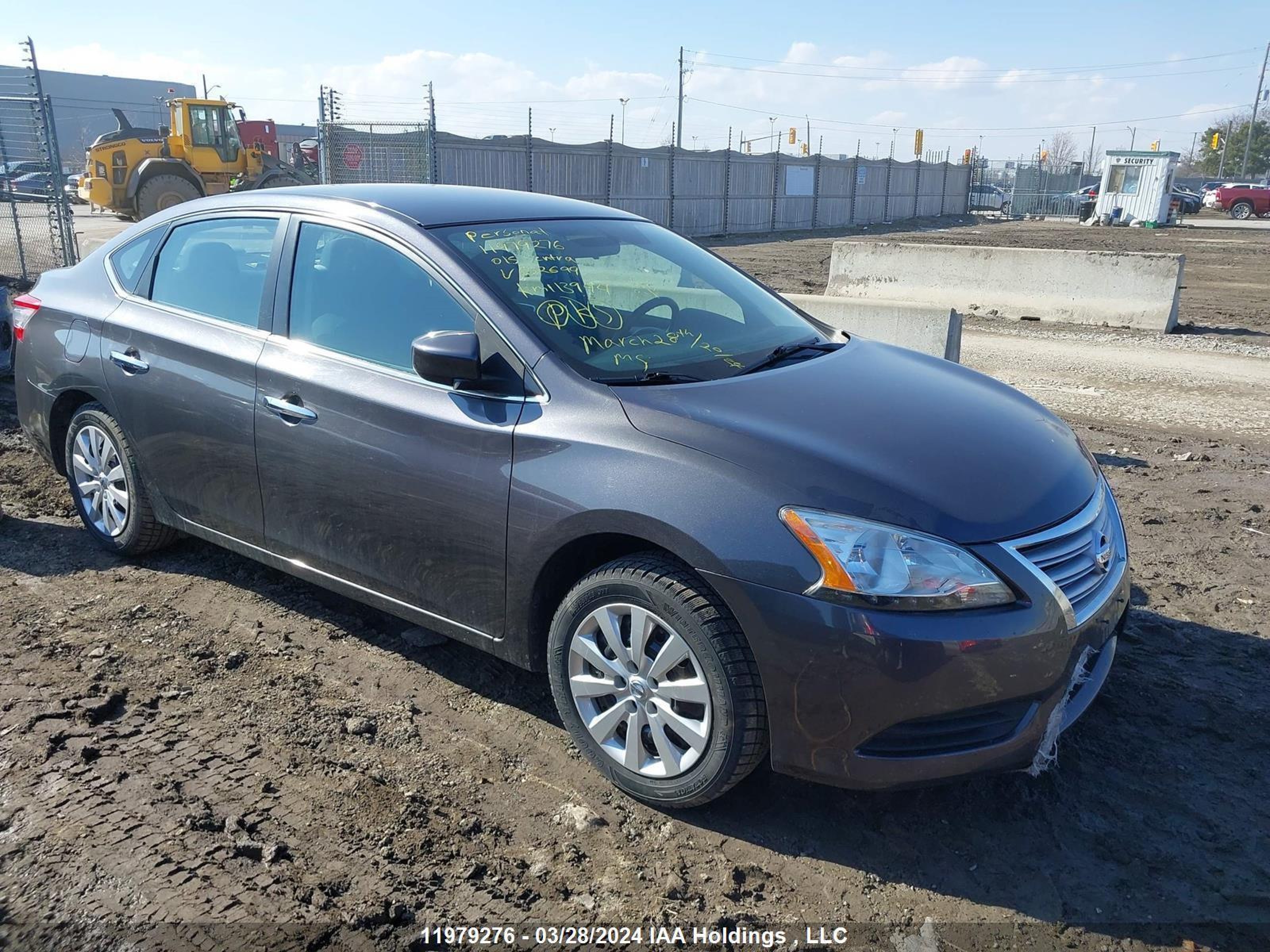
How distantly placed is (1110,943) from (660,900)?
3.85 feet

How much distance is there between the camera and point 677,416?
3.02 meters

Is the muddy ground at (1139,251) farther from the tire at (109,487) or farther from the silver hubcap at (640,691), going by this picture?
the tire at (109,487)

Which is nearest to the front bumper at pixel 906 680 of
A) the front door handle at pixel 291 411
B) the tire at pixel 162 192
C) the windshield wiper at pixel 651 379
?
the windshield wiper at pixel 651 379

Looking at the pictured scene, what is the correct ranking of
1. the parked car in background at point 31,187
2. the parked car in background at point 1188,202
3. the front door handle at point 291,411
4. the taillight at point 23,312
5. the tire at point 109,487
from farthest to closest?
the parked car in background at point 1188,202
the parked car in background at point 31,187
the taillight at point 23,312
the tire at point 109,487
the front door handle at point 291,411

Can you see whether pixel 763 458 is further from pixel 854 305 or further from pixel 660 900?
pixel 854 305

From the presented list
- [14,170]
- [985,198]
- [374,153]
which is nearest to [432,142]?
[374,153]

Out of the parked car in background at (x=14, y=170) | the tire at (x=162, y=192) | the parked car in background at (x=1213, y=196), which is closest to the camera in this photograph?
the parked car in background at (x=14, y=170)

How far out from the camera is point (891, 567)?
8.76ft

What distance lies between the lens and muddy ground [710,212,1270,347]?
1434 cm

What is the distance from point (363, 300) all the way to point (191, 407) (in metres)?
0.99

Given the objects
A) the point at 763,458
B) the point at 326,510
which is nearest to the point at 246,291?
the point at 326,510

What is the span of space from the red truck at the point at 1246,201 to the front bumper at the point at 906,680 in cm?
5259

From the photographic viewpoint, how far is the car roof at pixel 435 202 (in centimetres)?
383

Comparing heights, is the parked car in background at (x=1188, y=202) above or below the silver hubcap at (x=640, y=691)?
above
